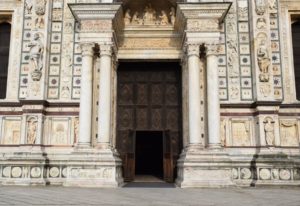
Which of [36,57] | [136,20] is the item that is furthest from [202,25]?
[36,57]

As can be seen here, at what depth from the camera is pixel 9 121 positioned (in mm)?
14570

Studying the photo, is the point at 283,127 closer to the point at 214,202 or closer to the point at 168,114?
the point at 168,114

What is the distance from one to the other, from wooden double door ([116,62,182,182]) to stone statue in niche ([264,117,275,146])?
3.58 metres

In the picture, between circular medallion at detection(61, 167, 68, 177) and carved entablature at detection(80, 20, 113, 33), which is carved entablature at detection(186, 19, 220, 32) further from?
circular medallion at detection(61, 167, 68, 177)

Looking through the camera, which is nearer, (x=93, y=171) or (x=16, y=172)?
(x=93, y=171)

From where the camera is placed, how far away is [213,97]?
13.6 m

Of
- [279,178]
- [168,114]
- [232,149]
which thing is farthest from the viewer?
[168,114]

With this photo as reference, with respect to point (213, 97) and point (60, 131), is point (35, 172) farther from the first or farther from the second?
point (213, 97)

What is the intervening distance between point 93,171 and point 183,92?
16.8ft

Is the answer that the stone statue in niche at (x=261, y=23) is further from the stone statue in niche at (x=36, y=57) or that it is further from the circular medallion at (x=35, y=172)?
the circular medallion at (x=35, y=172)

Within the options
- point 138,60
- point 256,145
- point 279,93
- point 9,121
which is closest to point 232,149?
point 256,145

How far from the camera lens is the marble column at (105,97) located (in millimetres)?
13416

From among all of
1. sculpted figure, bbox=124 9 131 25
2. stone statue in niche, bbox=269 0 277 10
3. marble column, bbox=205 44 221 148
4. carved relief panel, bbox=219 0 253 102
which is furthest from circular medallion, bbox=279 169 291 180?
sculpted figure, bbox=124 9 131 25

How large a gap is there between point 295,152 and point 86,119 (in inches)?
320
